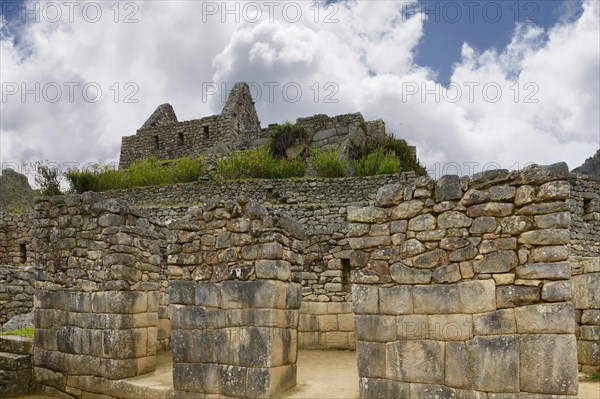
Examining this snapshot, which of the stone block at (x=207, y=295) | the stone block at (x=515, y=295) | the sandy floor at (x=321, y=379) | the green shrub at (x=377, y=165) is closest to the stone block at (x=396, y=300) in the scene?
the stone block at (x=515, y=295)

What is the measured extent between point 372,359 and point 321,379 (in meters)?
2.58

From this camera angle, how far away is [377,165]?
21078 millimetres

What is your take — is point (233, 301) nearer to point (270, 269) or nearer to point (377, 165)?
point (270, 269)

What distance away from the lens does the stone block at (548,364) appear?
4.69m

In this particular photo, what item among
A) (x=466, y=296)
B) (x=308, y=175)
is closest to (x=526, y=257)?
(x=466, y=296)

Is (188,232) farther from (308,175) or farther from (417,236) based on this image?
(308,175)

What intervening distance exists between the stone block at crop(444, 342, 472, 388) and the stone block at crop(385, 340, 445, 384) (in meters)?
0.07

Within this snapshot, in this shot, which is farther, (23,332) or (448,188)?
(23,332)

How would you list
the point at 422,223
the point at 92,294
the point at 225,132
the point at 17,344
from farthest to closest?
the point at 225,132 → the point at 17,344 → the point at 92,294 → the point at 422,223

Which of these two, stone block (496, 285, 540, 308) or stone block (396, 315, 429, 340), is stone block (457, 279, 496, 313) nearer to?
stone block (496, 285, 540, 308)

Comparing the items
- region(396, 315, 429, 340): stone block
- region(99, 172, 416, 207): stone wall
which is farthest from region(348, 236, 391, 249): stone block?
region(99, 172, 416, 207): stone wall

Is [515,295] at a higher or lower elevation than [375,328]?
higher

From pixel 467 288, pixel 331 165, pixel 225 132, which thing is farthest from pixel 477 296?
pixel 225 132

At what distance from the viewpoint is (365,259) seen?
592 centimetres
